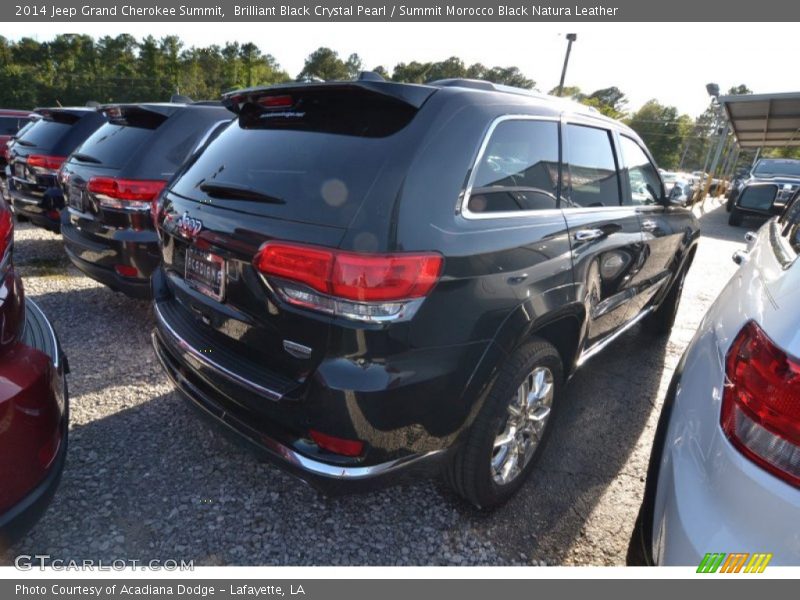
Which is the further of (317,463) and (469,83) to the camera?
(469,83)

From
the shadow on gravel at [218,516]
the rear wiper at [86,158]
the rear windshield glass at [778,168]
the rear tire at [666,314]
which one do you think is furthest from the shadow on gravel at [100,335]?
the rear windshield glass at [778,168]

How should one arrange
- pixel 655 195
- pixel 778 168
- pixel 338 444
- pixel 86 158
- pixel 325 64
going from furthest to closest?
1. pixel 325 64
2. pixel 778 168
3. pixel 86 158
4. pixel 655 195
5. pixel 338 444

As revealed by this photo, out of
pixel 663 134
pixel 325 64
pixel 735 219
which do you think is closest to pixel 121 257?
pixel 735 219

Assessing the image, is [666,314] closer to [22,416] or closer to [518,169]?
[518,169]

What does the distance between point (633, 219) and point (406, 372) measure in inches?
85.6

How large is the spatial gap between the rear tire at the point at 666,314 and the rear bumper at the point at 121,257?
4491 millimetres

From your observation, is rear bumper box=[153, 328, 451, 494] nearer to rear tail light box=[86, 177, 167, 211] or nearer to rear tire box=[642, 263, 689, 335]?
rear tail light box=[86, 177, 167, 211]

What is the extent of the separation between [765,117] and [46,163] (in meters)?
20.9

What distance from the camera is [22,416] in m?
1.52

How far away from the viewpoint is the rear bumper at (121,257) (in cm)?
361

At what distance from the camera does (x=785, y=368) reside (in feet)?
3.58

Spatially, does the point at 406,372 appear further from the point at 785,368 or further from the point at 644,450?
the point at 644,450

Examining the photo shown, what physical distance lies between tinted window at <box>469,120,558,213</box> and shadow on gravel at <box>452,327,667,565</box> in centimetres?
148

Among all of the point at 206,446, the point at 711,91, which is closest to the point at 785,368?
the point at 206,446
